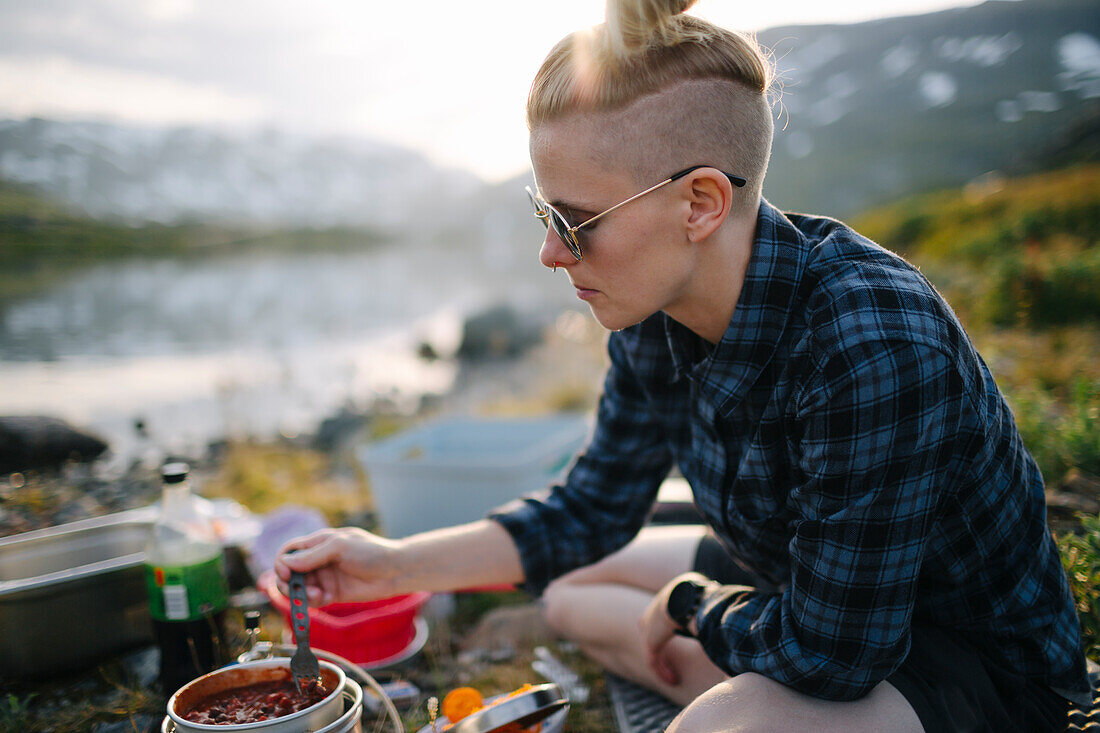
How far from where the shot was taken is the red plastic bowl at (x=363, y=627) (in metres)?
2.31

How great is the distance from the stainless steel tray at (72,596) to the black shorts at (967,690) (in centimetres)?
215

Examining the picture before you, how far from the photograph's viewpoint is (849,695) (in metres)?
1.35

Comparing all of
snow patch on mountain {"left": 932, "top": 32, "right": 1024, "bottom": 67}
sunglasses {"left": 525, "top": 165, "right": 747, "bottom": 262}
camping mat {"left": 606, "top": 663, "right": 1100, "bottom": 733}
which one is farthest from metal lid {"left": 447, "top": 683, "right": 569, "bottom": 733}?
snow patch on mountain {"left": 932, "top": 32, "right": 1024, "bottom": 67}

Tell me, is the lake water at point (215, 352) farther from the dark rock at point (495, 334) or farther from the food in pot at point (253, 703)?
the food in pot at point (253, 703)

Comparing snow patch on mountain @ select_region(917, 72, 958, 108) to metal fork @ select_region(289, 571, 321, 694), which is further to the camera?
snow patch on mountain @ select_region(917, 72, 958, 108)

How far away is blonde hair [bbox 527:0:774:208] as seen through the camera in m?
1.45

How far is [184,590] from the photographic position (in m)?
1.99

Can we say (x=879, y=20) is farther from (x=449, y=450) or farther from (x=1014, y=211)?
(x=449, y=450)

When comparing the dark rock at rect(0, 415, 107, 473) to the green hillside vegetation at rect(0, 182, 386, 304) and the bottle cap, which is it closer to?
the bottle cap

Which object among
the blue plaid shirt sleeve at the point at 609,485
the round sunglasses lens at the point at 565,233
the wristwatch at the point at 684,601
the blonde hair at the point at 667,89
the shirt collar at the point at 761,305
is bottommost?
the wristwatch at the point at 684,601

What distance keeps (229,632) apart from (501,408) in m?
4.59

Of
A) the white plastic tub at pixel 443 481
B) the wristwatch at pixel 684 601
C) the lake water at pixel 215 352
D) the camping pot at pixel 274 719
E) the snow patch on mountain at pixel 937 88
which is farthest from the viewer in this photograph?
the snow patch on mountain at pixel 937 88

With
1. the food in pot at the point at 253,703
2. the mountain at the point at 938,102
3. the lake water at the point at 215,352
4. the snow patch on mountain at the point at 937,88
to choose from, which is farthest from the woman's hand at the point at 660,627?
the snow patch on mountain at the point at 937,88

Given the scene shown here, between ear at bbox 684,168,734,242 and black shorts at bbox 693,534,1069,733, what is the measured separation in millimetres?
956
